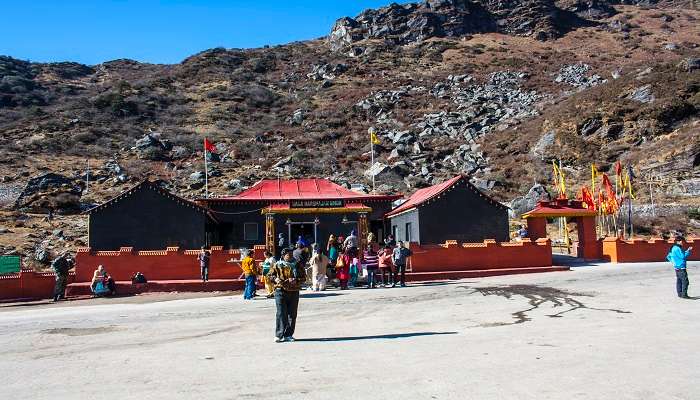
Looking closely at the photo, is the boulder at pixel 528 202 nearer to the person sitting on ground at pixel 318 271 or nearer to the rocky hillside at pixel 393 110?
the rocky hillside at pixel 393 110

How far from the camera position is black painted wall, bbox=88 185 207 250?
962 inches

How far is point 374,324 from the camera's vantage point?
A: 11.8 meters

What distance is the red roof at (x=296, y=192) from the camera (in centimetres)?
2914

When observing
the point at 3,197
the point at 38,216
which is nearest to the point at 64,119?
the point at 3,197

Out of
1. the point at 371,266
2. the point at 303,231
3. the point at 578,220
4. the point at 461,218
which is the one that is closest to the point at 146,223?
the point at 303,231

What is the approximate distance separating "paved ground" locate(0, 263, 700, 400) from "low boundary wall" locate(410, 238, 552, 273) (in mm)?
5976

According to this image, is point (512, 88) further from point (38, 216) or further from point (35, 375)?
point (35, 375)

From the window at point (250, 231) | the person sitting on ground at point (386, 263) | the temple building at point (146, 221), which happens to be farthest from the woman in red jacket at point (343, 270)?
the window at point (250, 231)

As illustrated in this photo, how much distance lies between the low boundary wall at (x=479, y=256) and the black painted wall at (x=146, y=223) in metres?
9.70

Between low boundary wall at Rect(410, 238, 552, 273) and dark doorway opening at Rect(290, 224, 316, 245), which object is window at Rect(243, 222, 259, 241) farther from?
low boundary wall at Rect(410, 238, 552, 273)

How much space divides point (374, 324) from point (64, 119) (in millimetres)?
63843

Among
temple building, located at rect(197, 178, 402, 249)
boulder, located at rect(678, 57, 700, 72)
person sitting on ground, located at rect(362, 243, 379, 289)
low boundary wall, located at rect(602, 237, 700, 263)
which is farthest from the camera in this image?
boulder, located at rect(678, 57, 700, 72)

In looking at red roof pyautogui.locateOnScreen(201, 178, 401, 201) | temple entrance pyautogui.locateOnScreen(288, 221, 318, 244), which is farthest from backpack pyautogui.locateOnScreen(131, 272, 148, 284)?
temple entrance pyautogui.locateOnScreen(288, 221, 318, 244)

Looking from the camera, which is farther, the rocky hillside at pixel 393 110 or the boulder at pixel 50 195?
the rocky hillside at pixel 393 110
